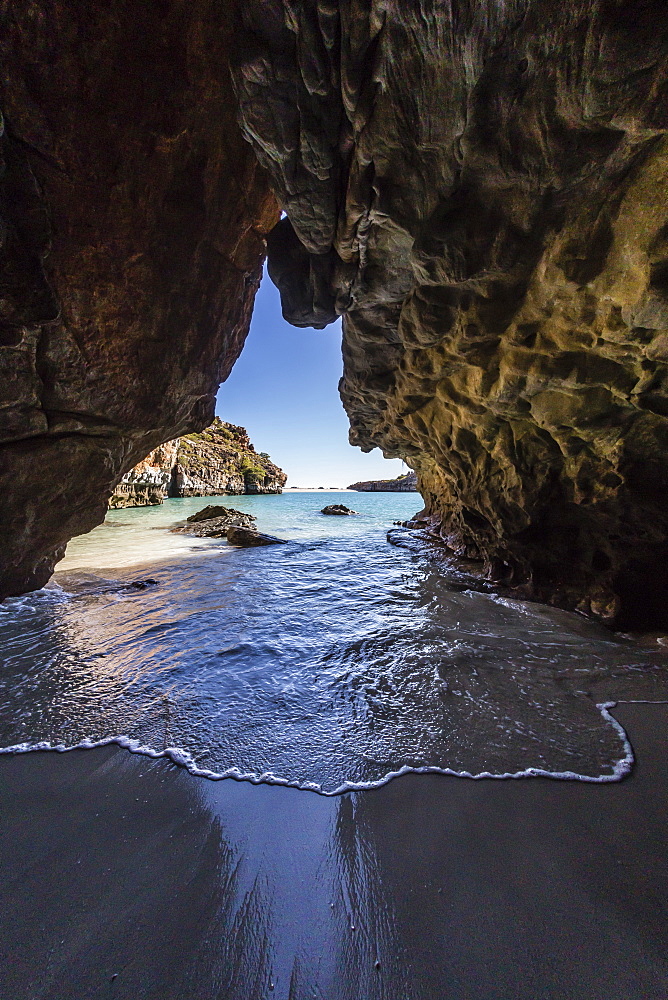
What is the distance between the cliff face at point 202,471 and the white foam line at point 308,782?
93.1ft

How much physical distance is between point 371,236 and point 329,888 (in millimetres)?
6531

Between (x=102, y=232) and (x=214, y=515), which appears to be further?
(x=214, y=515)

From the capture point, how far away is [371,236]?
→ 477 cm

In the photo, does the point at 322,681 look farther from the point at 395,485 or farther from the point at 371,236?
the point at 395,485

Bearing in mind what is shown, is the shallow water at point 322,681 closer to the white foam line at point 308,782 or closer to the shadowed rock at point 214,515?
the white foam line at point 308,782

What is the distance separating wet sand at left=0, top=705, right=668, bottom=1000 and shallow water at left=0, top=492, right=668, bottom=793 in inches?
9.3

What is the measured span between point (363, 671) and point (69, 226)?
23.3 ft

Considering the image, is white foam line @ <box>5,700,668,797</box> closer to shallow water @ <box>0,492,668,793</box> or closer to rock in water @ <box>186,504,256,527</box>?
shallow water @ <box>0,492,668,793</box>

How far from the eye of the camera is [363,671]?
3.83 metres

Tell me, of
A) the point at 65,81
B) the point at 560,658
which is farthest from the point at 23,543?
the point at 560,658

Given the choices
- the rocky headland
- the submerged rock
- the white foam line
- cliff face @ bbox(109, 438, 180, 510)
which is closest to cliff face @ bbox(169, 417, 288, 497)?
cliff face @ bbox(109, 438, 180, 510)

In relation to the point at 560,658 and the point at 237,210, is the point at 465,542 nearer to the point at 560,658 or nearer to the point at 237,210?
the point at 560,658

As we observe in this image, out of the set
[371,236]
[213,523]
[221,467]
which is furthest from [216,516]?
[221,467]

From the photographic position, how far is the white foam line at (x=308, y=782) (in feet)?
7.47
